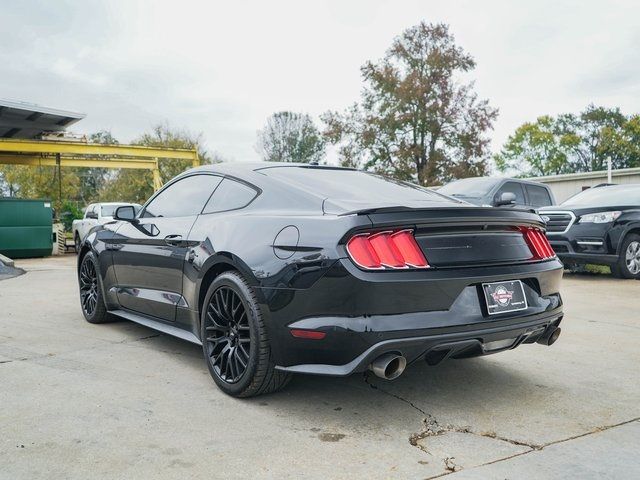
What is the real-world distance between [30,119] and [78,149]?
84.0 inches

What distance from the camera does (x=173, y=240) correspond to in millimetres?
4148

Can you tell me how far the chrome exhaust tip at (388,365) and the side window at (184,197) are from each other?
1834 millimetres

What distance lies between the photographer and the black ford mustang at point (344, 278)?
294 centimetres

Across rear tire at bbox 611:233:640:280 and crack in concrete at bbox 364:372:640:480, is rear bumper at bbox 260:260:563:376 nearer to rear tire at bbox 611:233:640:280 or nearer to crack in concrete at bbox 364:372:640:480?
crack in concrete at bbox 364:372:640:480

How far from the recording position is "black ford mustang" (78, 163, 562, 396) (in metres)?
2.94

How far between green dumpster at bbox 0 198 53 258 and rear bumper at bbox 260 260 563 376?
14775mm

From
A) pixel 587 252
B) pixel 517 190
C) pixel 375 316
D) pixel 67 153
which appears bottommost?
pixel 587 252

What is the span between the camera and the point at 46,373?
3908 mm

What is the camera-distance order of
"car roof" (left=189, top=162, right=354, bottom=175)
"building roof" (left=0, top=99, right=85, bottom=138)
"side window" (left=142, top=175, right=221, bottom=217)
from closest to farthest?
"car roof" (left=189, top=162, right=354, bottom=175) < "side window" (left=142, top=175, right=221, bottom=217) < "building roof" (left=0, top=99, right=85, bottom=138)

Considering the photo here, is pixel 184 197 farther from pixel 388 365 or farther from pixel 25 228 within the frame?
pixel 25 228

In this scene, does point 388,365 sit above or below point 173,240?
below

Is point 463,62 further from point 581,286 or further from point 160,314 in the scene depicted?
point 160,314

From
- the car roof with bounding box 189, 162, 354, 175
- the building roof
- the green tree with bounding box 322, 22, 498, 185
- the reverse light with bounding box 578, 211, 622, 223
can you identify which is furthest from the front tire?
the green tree with bounding box 322, 22, 498, 185

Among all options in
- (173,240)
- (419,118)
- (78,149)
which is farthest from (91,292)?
(419,118)
